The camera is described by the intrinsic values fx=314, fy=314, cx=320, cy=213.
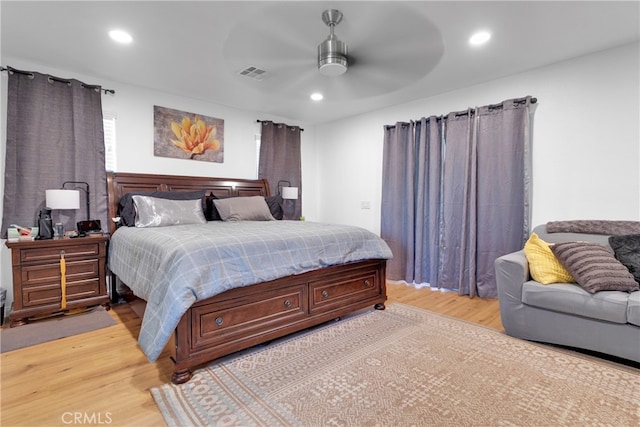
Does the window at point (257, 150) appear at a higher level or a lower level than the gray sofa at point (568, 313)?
higher

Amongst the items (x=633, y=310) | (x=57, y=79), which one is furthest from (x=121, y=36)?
(x=633, y=310)

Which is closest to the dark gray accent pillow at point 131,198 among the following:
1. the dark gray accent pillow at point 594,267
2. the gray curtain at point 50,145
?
the gray curtain at point 50,145

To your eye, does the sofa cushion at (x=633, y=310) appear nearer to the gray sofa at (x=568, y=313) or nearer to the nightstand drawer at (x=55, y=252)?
the gray sofa at (x=568, y=313)

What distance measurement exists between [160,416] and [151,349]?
0.36m

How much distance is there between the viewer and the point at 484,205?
3586 millimetres

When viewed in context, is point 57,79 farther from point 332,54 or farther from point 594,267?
point 594,267

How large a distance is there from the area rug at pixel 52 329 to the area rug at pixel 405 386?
1.39m

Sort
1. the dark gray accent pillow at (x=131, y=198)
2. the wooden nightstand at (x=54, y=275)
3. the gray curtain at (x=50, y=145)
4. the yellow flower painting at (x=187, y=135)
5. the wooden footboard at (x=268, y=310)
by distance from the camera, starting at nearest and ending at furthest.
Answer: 1. the wooden footboard at (x=268, y=310)
2. the wooden nightstand at (x=54, y=275)
3. the gray curtain at (x=50, y=145)
4. the dark gray accent pillow at (x=131, y=198)
5. the yellow flower painting at (x=187, y=135)

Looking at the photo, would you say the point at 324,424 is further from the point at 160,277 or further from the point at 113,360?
the point at 113,360

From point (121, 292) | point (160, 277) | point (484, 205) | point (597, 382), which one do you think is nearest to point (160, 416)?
point (160, 277)

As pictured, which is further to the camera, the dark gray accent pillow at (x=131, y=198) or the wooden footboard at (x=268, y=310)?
the dark gray accent pillow at (x=131, y=198)

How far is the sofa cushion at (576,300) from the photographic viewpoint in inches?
81.6

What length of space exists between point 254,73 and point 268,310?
2.45m

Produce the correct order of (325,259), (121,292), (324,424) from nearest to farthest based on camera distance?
(324,424), (325,259), (121,292)
